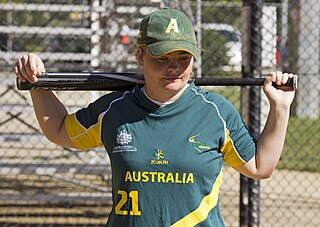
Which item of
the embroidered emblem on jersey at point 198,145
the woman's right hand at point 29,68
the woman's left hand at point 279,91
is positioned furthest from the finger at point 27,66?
the woman's left hand at point 279,91

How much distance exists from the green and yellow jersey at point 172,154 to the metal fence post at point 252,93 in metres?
2.19

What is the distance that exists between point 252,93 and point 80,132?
234 centimetres

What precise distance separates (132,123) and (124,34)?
4673 millimetres

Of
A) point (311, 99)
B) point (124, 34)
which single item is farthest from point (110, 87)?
point (311, 99)

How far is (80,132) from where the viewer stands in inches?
112

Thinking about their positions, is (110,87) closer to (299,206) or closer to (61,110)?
(61,110)

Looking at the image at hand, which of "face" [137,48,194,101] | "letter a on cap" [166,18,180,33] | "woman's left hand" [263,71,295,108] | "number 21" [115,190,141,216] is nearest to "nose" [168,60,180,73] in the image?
"face" [137,48,194,101]

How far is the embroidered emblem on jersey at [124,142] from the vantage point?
264cm

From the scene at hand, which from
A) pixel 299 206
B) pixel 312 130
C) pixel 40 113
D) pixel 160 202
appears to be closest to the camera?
pixel 160 202

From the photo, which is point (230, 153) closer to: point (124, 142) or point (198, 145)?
point (198, 145)

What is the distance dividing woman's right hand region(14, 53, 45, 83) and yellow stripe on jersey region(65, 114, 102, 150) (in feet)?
0.75

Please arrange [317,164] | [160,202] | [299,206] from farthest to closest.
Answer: [317,164] → [299,206] → [160,202]

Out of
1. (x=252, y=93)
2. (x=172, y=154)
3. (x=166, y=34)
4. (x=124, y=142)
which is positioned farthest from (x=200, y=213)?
(x=252, y=93)

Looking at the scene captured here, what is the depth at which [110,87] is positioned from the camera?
2.95 m
